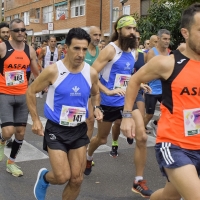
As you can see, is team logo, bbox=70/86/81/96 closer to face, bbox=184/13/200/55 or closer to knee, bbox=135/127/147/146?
knee, bbox=135/127/147/146

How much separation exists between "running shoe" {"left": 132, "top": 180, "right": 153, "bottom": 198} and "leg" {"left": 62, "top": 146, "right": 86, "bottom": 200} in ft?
3.33

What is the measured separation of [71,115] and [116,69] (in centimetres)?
154

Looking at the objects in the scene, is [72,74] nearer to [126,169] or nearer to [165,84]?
[165,84]

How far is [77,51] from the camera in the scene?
390 centimetres

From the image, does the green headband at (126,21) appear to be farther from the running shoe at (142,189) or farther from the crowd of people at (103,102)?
the running shoe at (142,189)

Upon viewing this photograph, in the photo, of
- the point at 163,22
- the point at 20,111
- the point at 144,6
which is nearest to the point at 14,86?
the point at 20,111

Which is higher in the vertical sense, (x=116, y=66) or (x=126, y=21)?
(x=126, y=21)

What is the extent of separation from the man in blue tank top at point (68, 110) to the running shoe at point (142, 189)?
101cm

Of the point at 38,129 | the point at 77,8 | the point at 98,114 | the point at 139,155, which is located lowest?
the point at 139,155

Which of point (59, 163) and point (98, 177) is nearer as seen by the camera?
point (59, 163)

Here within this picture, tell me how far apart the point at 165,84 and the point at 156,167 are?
9.83ft

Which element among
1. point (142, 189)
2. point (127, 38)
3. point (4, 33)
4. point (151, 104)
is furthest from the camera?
point (151, 104)

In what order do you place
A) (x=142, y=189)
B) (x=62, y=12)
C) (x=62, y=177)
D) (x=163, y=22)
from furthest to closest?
(x=62, y=12) < (x=163, y=22) < (x=142, y=189) < (x=62, y=177)

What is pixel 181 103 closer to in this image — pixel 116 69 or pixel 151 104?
pixel 116 69
